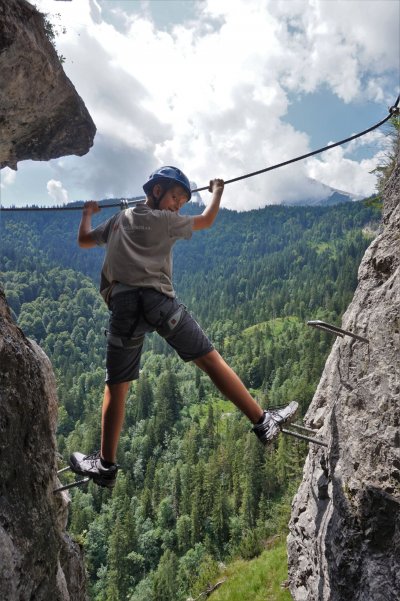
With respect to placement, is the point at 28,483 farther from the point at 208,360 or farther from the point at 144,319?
the point at 208,360

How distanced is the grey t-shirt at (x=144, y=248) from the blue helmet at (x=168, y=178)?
1.50ft

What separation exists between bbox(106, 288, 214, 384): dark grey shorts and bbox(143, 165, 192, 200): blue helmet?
156 centimetres

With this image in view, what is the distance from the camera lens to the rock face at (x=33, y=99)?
1224cm

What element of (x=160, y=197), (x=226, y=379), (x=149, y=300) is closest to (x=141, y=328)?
(x=149, y=300)

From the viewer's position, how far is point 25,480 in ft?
19.2

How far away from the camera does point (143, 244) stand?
561 cm

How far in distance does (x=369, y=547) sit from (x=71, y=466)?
170 inches

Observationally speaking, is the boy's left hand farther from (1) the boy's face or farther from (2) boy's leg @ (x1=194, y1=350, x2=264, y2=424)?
(2) boy's leg @ (x1=194, y1=350, x2=264, y2=424)

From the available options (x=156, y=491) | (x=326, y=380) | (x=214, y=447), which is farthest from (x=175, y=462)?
(x=326, y=380)

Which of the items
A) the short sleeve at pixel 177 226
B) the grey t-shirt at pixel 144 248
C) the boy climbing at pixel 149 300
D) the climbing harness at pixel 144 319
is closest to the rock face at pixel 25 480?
the boy climbing at pixel 149 300

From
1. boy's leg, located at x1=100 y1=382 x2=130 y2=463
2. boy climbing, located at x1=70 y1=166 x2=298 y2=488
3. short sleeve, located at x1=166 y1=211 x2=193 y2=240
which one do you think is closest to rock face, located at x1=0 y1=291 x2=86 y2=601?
boy climbing, located at x1=70 y1=166 x2=298 y2=488

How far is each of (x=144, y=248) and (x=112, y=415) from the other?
93.5 inches

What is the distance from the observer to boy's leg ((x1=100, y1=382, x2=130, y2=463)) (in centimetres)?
592

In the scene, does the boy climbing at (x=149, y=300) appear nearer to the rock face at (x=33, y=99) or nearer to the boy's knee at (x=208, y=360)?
the boy's knee at (x=208, y=360)
